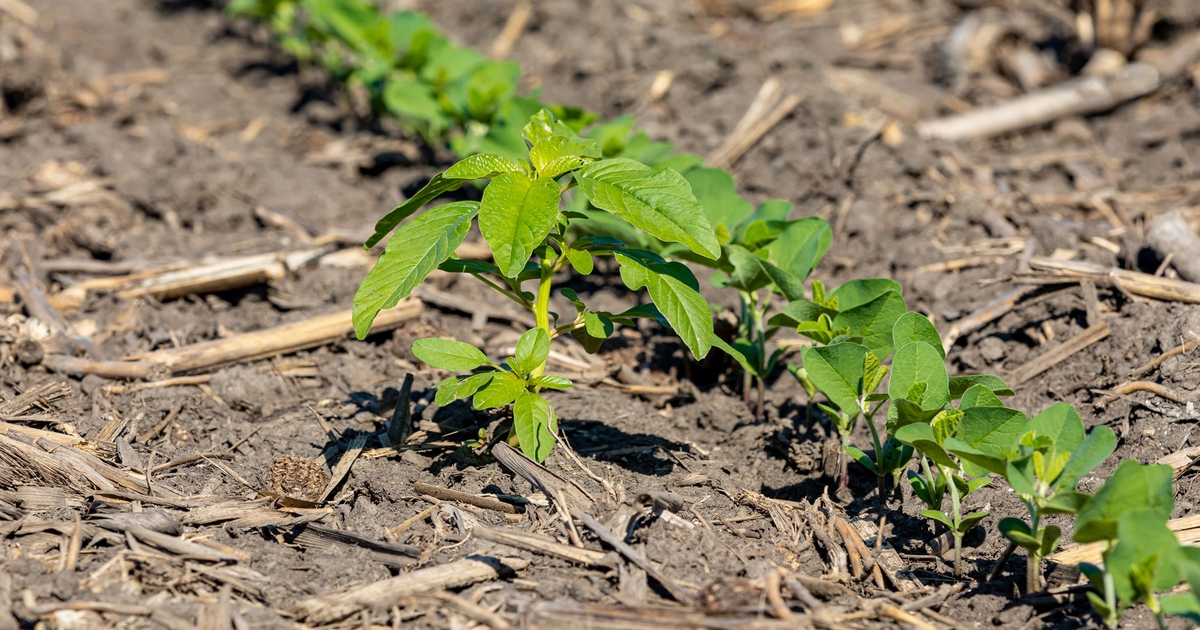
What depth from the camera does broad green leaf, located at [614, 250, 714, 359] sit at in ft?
8.83

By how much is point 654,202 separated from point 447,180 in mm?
596

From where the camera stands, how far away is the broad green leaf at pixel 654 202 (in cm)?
254

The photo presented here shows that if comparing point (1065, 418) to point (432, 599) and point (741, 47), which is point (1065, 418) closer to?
point (432, 599)

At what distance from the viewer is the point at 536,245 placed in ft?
8.13

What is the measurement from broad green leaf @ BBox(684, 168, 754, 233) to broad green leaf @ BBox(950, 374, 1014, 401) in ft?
3.61

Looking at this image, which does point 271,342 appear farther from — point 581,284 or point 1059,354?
point 1059,354

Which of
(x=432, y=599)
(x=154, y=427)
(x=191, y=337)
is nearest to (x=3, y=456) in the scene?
(x=154, y=427)

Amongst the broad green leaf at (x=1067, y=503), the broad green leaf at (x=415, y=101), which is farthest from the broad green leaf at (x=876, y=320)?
the broad green leaf at (x=415, y=101)

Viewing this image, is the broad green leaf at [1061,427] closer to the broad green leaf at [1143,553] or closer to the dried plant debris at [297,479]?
the broad green leaf at [1143,553]

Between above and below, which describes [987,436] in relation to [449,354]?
above

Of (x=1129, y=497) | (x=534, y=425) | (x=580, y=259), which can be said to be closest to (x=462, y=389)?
(x=534, y=425)

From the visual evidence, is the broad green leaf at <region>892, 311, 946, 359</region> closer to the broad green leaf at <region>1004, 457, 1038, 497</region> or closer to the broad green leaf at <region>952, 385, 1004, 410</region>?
the broad green leaf at <region>952, 385, 1004, 410</region>

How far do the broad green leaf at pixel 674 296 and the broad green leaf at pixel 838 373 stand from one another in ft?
1.05

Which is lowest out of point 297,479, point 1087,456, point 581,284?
point 297,479
